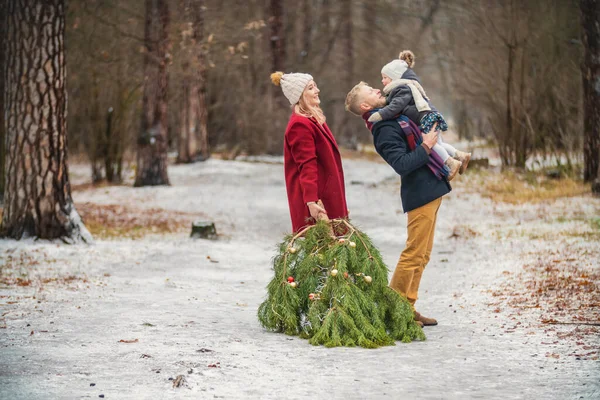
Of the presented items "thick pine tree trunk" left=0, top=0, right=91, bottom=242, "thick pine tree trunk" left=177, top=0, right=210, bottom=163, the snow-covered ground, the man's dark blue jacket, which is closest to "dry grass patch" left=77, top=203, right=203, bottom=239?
the snow-covered ground

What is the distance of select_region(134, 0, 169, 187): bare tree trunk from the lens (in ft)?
64.6

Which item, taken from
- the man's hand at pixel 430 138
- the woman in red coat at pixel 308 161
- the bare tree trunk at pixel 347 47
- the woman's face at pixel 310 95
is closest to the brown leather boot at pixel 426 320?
the woman in red coat at pixel 308 161

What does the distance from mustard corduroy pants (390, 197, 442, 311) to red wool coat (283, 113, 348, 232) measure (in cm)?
53

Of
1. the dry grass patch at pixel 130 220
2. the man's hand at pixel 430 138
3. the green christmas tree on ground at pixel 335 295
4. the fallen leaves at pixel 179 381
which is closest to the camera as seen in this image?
the fallen leaves at pixel 179 381

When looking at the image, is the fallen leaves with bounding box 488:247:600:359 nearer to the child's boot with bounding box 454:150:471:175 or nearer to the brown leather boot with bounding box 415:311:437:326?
the brown leather boot with bounding box 415:311:437:326

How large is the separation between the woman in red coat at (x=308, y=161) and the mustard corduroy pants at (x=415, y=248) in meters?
0.53

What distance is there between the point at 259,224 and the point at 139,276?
19.1 feet

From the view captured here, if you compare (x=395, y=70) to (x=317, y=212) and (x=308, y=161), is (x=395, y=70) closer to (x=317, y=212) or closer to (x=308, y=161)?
(x=308, y=161)

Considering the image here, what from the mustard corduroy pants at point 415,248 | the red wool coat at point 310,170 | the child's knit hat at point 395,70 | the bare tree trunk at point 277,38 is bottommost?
the mustard corduroy pants at point 415,248

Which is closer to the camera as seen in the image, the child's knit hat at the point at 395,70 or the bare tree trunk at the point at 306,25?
the child's knit hat at the point at 395,70

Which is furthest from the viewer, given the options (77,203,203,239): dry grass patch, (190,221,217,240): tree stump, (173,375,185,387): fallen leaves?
(77,203,203,239): dry grass patch

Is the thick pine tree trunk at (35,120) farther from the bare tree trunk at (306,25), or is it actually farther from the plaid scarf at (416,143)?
the bare tree trunk at (306,25)

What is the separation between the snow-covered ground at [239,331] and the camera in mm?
4902

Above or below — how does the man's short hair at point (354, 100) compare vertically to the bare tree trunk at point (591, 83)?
below
